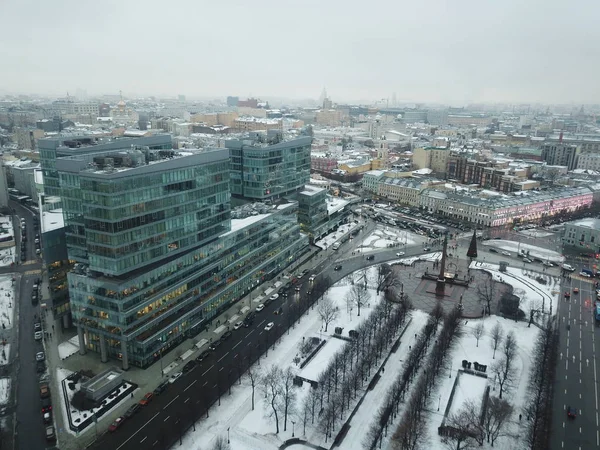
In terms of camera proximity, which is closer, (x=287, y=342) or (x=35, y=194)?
(x=287, y=342)

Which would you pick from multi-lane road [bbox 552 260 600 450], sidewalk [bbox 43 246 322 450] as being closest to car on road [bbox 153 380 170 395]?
sidewalk [bbox 43 246 322 450]

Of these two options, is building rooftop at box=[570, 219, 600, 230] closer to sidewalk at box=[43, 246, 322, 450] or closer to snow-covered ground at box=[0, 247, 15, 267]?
sidewalk at box=[43, 246, 322, 450]

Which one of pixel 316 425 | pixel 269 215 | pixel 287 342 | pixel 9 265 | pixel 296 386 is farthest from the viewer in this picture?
pixel 9 265

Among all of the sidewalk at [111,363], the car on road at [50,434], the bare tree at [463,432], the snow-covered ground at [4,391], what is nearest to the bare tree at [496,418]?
the bare tree at [463,432]

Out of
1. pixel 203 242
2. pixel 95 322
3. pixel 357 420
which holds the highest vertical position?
pixel 203 242

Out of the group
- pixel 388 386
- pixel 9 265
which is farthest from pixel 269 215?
pixel 9 265

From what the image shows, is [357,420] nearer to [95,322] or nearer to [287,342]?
[287,342]
